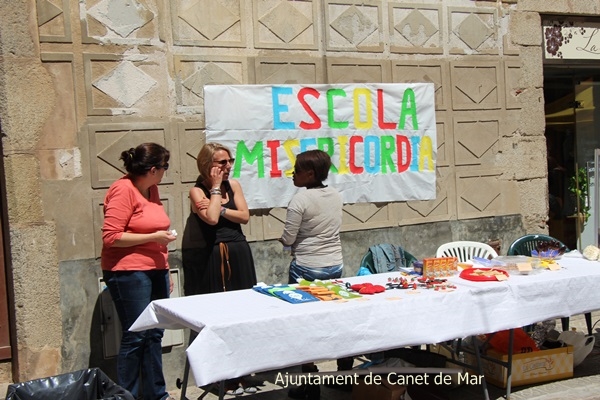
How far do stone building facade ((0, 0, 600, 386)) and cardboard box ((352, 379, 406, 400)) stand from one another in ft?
5.39

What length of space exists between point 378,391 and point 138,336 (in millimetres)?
1677

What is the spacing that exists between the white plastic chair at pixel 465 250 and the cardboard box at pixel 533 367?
115cm

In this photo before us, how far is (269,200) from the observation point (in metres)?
6.33

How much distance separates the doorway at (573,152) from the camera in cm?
829

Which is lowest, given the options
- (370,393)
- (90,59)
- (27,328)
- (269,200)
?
(370,393)

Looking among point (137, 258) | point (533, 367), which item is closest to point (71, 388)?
point (137, 258)

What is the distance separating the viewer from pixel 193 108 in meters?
6.01

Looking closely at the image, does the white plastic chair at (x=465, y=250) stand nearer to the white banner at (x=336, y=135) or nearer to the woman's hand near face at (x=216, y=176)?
the white banner at (x=336, y=135)

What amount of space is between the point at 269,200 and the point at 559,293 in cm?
247

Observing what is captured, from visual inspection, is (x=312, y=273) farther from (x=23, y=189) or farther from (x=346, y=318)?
(x=23, y=189)

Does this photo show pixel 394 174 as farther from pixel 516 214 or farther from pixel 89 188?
pixel 89 188

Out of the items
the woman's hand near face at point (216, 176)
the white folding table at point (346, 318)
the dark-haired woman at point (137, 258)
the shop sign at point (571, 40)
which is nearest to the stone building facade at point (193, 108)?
the shop sign at point (571, 40)

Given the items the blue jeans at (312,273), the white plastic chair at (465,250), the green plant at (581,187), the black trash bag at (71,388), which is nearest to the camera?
the black trash bag at (71,388)

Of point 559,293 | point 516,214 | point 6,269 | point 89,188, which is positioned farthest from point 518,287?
point 6,269
